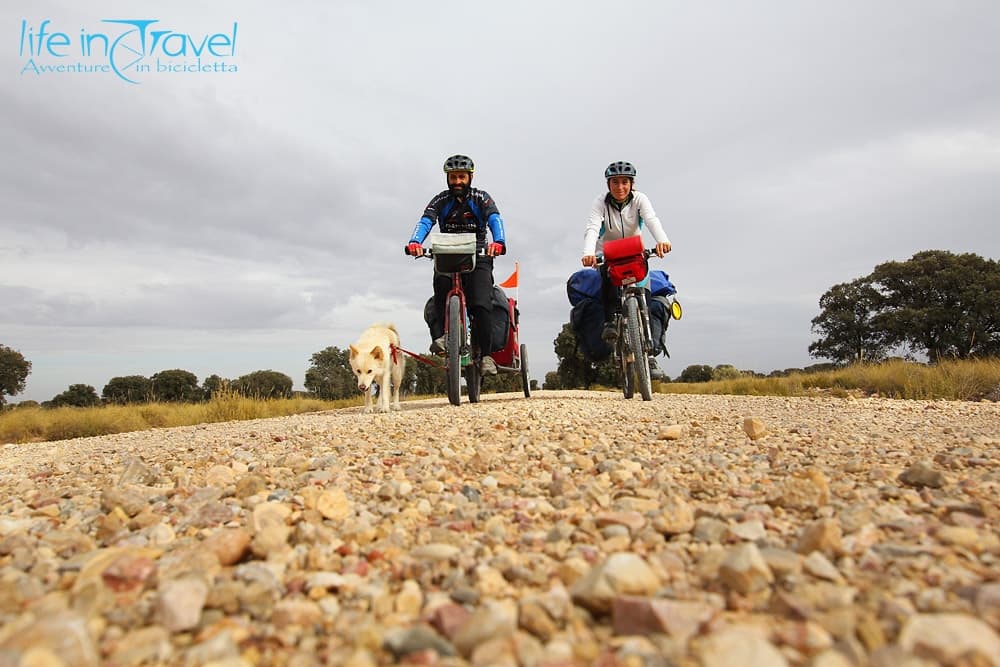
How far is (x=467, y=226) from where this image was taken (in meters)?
7.11

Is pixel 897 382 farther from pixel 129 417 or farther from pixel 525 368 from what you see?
pixel 129 417

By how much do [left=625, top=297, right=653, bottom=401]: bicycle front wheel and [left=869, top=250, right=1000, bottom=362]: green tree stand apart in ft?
80.7

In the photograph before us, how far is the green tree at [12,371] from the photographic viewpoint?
89.8 feet

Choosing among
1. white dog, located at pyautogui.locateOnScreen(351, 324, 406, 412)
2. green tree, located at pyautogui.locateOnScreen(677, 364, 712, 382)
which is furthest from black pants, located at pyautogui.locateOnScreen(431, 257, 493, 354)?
green tree, located at pyautogui.locateOnScreen(677, 364, 712, 382)

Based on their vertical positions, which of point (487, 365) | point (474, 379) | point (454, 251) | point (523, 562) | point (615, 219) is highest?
point (615, 219)

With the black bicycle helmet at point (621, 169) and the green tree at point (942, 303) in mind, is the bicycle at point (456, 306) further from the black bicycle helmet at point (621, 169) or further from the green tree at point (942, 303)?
the green tree at point (942, 303)

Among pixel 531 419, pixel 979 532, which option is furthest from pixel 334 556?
pixel 531 419

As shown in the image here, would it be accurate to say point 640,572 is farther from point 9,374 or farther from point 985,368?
point 9,374

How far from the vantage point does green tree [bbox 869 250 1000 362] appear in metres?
24.8

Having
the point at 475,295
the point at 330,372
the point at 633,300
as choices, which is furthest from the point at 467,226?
the point at 330,372

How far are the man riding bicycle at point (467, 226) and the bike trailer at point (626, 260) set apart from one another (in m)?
1.36

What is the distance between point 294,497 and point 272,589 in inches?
31.1

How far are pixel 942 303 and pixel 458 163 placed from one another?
29.6 m

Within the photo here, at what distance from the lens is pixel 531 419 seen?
397 cm
